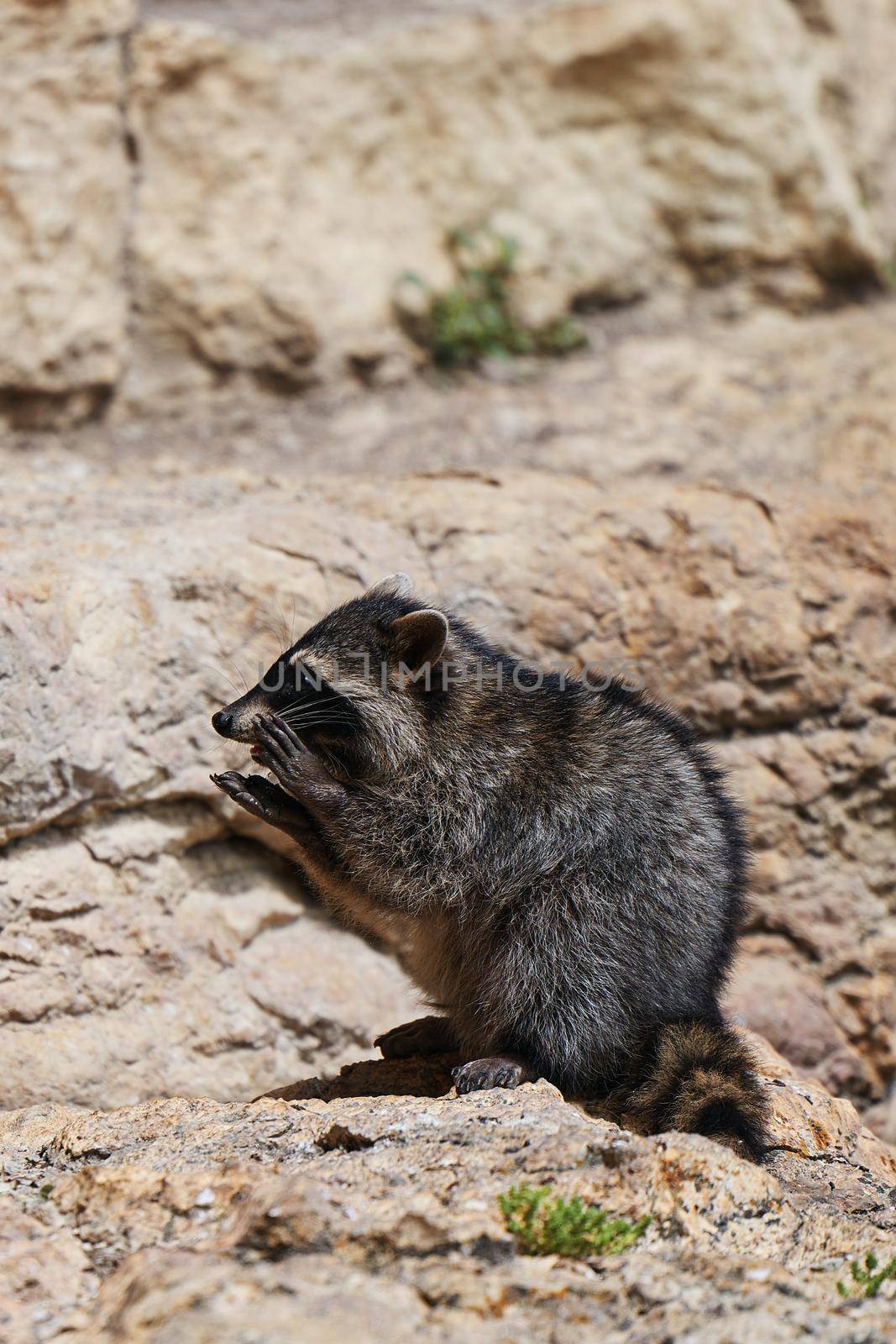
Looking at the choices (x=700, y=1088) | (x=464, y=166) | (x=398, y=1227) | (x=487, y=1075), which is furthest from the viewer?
(x=464, y=166)

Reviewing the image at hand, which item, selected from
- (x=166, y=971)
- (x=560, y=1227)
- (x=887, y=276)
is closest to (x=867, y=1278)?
(x=560, y=1227)

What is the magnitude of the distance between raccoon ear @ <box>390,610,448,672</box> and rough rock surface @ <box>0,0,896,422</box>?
3.76 meters

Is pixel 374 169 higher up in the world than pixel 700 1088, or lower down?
higher up

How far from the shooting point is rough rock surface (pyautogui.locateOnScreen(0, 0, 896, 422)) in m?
7.52

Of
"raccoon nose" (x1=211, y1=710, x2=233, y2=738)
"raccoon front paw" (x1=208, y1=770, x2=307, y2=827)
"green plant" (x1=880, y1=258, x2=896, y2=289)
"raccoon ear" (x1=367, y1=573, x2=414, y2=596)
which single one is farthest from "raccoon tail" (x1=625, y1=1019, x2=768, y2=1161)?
"green plant" (x1=880, y1=258, x2=896, y2=289)

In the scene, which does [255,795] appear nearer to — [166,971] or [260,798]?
[260,798]

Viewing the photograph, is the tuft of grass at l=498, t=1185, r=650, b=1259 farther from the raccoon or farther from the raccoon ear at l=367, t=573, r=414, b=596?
the raccoon ear at l=367, t=573, r=414, b=596

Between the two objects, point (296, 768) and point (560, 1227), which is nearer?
point (560, 1227)

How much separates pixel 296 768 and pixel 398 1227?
5.50 feet

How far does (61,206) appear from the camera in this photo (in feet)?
24.4

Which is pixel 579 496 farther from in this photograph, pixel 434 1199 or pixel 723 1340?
pixel 723 1340

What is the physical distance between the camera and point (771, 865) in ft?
21.1

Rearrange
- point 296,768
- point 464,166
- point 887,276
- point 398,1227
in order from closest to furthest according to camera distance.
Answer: point 398,1227 → point 296,768 → point 464,166 → point 887,276

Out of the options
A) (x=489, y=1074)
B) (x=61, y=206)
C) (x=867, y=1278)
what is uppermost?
(x=61, y=206)
